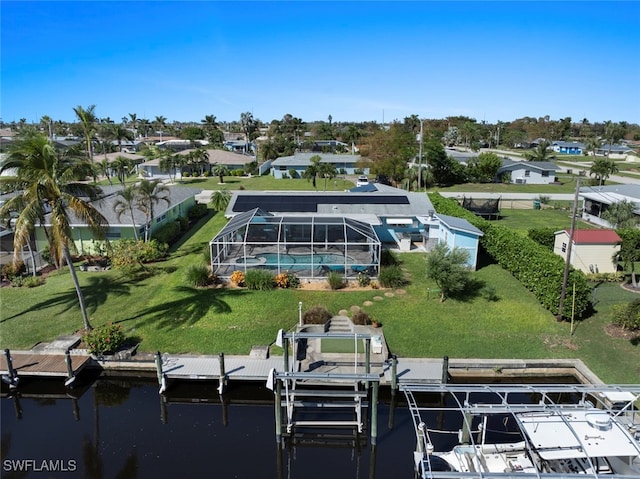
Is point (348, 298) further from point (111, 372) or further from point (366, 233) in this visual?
point (111, 372)

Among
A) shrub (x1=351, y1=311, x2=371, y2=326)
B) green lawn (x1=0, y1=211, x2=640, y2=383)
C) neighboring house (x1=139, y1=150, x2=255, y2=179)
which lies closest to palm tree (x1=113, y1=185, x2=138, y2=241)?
green lawn (x1=0, y1=211, x2=640, y2=383)

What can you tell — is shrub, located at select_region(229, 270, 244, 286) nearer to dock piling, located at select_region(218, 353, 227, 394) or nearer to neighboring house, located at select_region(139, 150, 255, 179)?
dock piling, located at select_region(218, 353, 227, 394)

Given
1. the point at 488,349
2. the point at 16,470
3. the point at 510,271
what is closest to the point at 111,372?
the point at 16,470

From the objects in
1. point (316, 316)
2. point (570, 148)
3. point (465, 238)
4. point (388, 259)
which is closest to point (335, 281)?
point (316, 316)

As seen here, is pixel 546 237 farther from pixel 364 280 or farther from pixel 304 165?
pixel 304 165

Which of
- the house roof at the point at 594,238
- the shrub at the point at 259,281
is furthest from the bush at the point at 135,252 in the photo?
the house roof at the point at 594,238

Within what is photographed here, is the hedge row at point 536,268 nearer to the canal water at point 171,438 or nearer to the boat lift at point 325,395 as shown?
the canal water at point 171,438
